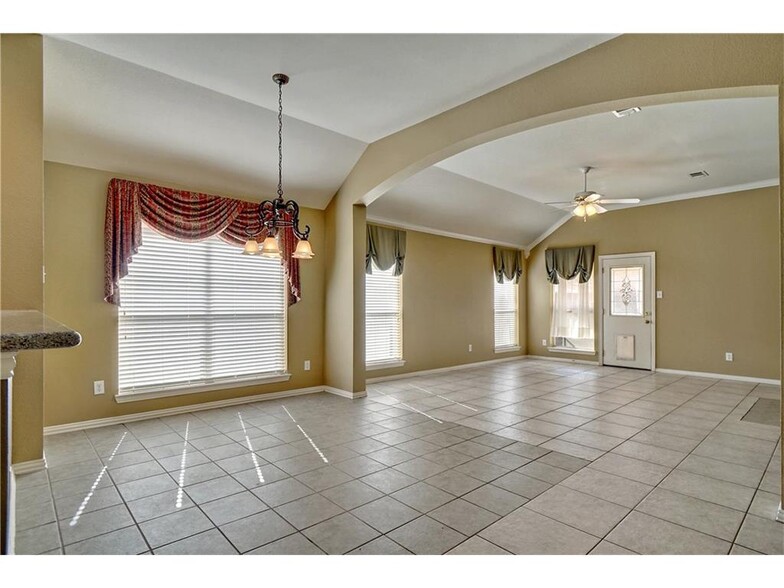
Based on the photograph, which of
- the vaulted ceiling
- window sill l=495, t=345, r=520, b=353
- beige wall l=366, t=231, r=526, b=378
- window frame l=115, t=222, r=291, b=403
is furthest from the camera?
window sill l=495, t=345, r=520, b=353

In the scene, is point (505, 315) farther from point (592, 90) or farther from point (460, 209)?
point (592, 90)

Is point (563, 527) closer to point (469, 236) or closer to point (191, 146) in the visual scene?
point (191, 146)

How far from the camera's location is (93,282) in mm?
4117

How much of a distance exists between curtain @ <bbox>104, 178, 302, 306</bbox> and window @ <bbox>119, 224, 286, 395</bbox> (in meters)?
0.13

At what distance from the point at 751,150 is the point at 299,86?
5316 millimetres

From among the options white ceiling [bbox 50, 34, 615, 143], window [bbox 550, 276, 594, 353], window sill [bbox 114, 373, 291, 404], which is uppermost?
white ceiling [bbox 50, 34, 615, 143]

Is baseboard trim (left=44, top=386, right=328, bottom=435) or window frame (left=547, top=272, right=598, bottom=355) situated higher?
window frame (left=547, top=272, right=598, bottom=355)

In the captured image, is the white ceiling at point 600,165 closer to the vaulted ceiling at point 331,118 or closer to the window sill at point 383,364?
the vaulted ceiling at point 331,118

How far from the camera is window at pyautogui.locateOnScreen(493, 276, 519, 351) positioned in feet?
29.3

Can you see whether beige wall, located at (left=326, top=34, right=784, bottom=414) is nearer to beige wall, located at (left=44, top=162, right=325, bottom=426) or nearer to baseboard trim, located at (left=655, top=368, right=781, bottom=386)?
beige wall, located at (left=44, top=162, right=325, bottom=426)

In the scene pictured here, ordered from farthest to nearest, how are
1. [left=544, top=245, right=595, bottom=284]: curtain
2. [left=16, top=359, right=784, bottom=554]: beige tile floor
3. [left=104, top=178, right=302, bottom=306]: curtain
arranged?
[left=544, top=245, right=595, bottom=284]: curtain < [left=104, top=178, right=302, bottom=306]: curtain < [left=16, top=359, right=784, bottom=554]: beige tile floor

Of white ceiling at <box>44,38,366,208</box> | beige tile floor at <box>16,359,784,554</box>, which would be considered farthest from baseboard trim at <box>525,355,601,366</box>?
white ceiling at <box>44,38,366,208</box>

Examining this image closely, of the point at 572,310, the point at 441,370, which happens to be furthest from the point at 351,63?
the point at 572,310

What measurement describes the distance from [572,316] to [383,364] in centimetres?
436
